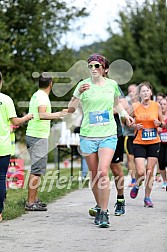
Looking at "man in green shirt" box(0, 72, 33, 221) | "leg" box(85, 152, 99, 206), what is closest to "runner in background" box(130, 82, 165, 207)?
"leg" box(85, 152, 99, 206)

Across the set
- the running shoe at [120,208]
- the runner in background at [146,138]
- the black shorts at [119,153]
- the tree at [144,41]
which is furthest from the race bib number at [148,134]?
the tree at [144,41]

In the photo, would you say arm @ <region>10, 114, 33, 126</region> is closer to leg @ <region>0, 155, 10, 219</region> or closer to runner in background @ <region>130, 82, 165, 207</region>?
leg @ <region>0, 155, 10, 219</region>

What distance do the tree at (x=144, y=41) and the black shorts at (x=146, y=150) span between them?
27.7 meters

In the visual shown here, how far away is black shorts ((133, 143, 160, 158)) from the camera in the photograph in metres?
11.0

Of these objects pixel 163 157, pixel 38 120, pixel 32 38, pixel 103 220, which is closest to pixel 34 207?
pixel 38 120

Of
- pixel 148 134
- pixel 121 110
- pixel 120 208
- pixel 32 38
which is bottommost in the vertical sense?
pixel 120 208

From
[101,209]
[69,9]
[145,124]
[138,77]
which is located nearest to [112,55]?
[138,77]

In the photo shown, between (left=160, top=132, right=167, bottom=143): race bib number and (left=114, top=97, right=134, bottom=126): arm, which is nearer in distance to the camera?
(left=114, top=97, right=134, bottom=126): arm

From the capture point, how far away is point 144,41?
129 feet

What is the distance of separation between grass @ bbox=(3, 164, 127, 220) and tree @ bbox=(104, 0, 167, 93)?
73.5 ft

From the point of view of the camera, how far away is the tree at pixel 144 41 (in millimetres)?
38812

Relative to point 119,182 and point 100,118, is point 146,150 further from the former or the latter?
point 100,118

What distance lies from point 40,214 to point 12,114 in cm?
176

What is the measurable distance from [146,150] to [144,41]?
94.6 feet
